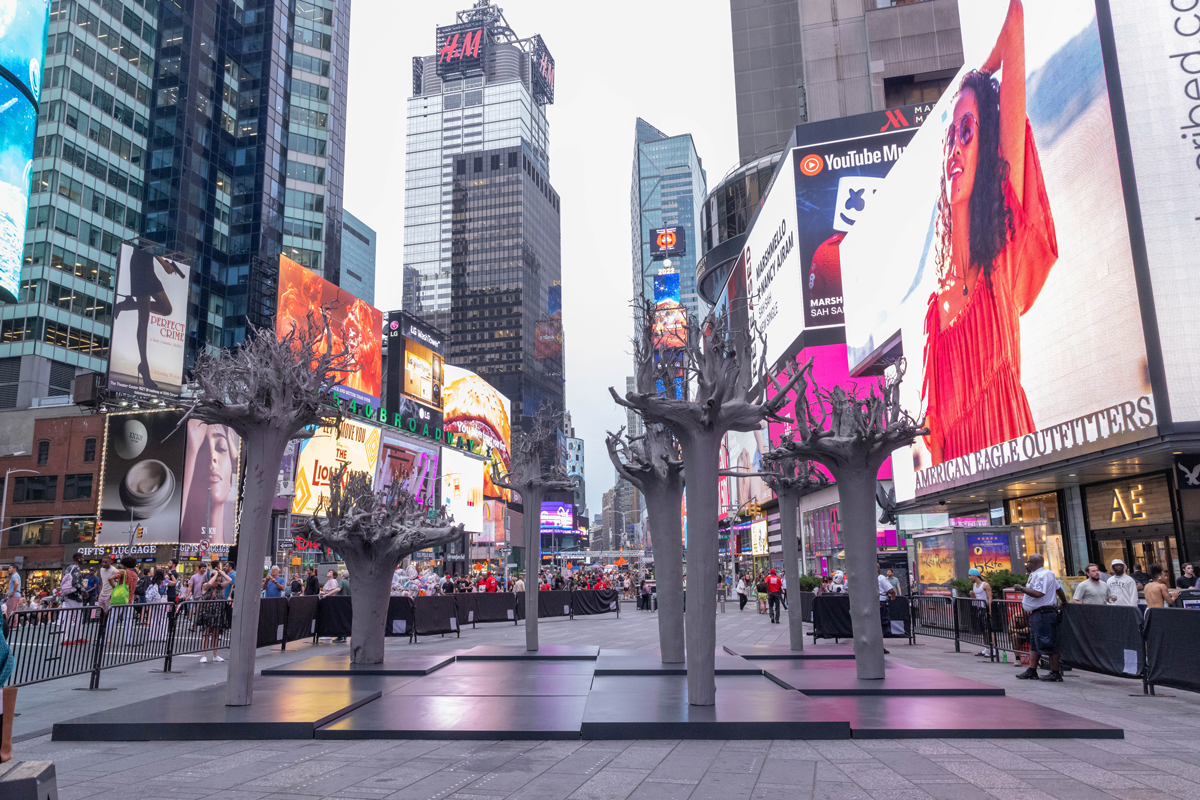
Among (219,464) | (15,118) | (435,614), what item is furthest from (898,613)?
(219,464)

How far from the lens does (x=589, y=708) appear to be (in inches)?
374

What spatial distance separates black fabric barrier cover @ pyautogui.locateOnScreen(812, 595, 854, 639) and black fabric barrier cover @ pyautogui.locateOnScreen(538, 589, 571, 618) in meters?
13.9

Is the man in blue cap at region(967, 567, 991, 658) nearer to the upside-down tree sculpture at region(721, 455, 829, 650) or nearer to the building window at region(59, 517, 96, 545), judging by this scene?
the upside-down tree sculpture at region(721, 455, 829, 650)

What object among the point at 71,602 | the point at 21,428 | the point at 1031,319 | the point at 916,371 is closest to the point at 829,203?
the point at 916,371

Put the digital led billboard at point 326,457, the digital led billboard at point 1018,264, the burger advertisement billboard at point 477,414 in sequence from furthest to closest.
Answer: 1. the burger advertisement billboard at point 477,414
2. the digital led billboard at point 326,457
3. the digital led billboard at point 1018,264

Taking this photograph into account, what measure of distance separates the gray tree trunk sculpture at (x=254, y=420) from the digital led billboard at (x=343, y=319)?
36749mm

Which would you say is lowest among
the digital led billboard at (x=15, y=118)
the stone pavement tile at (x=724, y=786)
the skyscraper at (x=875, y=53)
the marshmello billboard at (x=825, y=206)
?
the stone pavement tile at (x=724, y=786)

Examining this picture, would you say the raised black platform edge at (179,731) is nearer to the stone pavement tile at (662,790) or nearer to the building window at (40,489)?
the stone pavement tile at (662,790)

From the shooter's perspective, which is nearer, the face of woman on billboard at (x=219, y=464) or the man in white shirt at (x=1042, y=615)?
the man in white shirt at (x=1042, y=615)

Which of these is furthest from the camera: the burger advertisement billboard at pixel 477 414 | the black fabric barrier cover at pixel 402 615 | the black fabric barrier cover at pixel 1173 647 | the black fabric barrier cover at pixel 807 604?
the burger advertisement billboard at pixel 477 414

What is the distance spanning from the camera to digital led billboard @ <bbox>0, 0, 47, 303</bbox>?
22312 millimetres

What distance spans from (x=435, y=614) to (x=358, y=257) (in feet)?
582

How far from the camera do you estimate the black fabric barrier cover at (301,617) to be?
61.5 feet

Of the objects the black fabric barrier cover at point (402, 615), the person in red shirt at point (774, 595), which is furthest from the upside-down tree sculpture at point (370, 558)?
the person in red shirt at point (774, 595)
